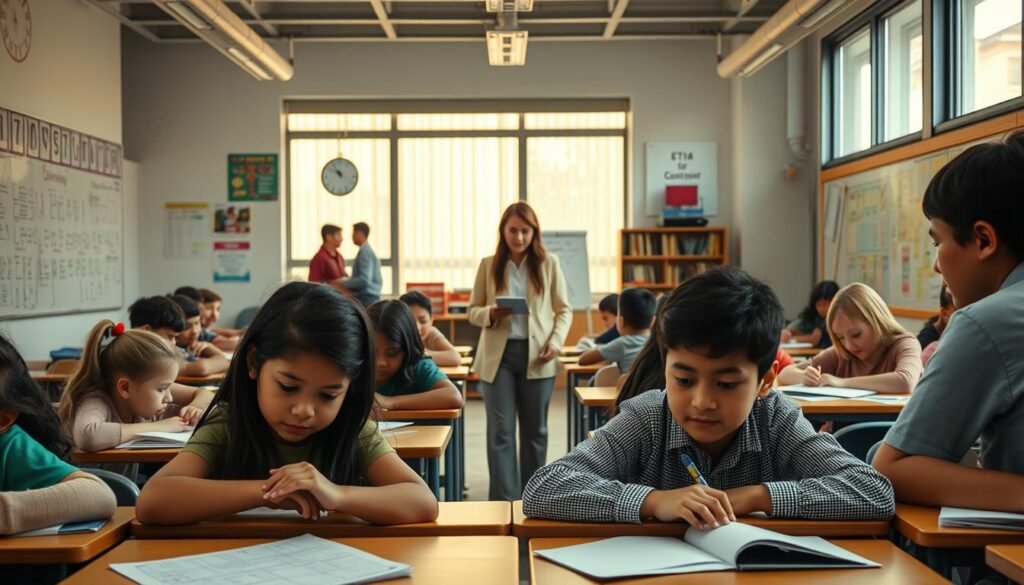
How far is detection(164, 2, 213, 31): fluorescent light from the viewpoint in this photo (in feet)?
19.8

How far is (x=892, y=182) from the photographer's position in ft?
24.9

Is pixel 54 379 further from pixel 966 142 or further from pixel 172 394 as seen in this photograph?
pixel 966 142

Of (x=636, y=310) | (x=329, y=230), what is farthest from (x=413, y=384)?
(x=329, y=230)

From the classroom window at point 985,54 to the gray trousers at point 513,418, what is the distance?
3219 millimetres

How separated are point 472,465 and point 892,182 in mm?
3740

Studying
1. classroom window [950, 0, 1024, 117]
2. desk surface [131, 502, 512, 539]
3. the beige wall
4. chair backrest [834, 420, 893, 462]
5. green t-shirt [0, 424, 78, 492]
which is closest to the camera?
desk surface [131, 502, 512, 539]

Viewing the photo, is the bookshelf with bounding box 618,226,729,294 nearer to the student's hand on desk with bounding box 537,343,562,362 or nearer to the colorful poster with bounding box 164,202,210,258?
the colorful poster with bounding box 164,202,210,258

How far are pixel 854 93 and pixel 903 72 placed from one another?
115 centimetres

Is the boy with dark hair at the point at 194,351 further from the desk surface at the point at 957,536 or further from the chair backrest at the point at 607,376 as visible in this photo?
the desk surface at the point at 957,536

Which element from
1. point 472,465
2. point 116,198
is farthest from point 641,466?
point 116,198

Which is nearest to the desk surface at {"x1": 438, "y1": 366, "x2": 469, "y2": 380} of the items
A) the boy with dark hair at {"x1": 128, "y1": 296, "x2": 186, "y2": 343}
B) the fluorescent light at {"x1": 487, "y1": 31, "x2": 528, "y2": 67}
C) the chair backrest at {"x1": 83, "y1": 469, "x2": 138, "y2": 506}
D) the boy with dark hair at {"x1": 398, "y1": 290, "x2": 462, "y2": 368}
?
the boy with dark hair at {"x1": 398, "y1": 290, "x2": 462, "y2": 368}

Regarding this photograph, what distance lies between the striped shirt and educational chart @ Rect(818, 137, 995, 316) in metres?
5.00

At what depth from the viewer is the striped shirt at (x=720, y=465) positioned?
169 centimetres

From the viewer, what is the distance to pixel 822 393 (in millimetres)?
3824
